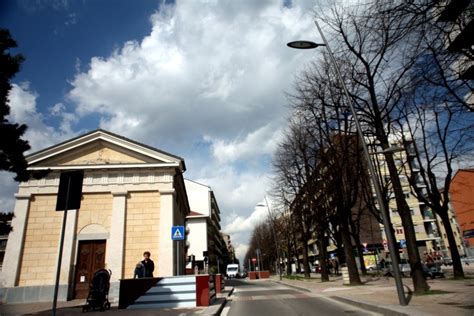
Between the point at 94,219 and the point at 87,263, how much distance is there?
263 cm

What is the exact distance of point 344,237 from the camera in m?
21.1

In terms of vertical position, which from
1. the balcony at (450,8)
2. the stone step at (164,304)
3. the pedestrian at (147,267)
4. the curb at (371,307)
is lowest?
the curb at (371,307)

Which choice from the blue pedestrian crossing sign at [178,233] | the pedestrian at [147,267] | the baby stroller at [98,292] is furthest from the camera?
the blue pedestrian crossing sign at [178,233]

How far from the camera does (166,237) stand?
20219 mm

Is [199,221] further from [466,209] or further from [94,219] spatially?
[94,219]

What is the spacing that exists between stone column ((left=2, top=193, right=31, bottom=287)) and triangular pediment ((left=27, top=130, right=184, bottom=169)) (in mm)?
2672

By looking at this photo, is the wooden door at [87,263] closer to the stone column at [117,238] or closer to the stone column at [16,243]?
the stone column at [117,238]

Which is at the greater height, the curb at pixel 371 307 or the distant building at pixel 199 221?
the distant building at pixel 199 221

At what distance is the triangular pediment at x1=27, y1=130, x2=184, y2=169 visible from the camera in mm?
21594

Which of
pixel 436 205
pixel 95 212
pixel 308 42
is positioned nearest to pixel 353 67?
pixel 308 42

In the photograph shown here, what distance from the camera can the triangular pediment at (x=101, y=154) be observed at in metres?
21.6

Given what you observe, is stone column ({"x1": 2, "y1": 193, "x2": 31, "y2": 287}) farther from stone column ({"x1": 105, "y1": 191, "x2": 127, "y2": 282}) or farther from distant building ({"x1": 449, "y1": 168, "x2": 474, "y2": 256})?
distant building ({"x1": 449, "y1": 168, "x2": 474, "y2": 256})

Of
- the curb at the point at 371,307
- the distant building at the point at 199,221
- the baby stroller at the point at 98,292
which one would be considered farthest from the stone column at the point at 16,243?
the distant building at the point at 199,221

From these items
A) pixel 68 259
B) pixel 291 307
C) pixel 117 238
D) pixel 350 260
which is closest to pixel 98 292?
pixel 291 307
